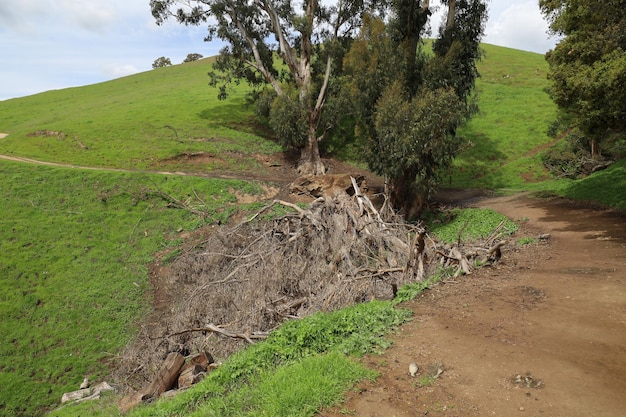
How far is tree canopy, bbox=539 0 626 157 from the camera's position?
11.1 meters

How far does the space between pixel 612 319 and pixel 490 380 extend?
3.14 m

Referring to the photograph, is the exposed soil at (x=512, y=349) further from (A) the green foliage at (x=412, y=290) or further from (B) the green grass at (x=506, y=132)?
(B) the green grass at (x=506, y=132)

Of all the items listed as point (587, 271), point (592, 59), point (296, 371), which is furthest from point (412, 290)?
point (592, 59)

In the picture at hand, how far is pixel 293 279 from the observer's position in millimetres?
10641

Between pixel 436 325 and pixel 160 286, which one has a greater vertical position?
pixel 436 325

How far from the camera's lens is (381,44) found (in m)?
18.9

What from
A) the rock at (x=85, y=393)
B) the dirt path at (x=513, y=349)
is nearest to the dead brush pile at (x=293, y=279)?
the rock at (x=85, y=393)

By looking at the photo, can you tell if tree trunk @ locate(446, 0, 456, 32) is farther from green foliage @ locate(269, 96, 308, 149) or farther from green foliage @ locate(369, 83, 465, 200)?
green foliage @ locate(269, 96, 308, 149)

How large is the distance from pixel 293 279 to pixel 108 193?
14264 mm

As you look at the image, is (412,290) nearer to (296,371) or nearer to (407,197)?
(296,371)

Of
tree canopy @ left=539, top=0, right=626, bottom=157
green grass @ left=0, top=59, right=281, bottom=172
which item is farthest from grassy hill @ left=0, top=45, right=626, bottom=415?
tree canopy @ left=539, top=0, right=626, bottom=157

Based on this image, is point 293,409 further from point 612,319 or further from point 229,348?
point 612,319

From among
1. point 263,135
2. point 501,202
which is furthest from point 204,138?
point 501,202

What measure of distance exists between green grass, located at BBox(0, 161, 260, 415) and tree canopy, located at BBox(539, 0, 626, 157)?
15.1 meters
